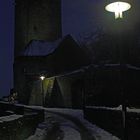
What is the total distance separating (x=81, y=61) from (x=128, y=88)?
1007 inches

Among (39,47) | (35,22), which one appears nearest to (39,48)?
(39,47)

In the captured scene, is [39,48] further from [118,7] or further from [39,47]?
[118,7]

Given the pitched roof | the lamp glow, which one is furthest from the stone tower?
Answer: the lamp glow

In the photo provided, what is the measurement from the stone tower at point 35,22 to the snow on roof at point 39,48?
7.96ft

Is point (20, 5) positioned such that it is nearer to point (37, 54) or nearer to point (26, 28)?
point (26, 28)

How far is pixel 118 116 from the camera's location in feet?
50.5

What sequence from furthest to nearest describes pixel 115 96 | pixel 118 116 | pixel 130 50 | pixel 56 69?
→ 1. pixel 56 69
2. pixel 130 50
3. pixel 115 96
4. pixel 118 116

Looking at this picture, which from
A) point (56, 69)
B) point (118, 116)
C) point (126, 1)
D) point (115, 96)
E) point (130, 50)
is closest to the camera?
point (126, 1)

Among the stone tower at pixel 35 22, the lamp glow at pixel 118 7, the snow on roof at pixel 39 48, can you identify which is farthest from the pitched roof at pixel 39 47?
the lamp glow at pixel 118 7

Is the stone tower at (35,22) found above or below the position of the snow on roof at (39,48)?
above

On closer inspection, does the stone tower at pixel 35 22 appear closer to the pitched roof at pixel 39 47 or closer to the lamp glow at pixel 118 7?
the pitched roof at pixel 39 47

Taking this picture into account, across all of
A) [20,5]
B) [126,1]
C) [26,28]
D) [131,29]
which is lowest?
[126,1]

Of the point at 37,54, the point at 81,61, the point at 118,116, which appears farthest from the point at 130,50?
the point at 118,116

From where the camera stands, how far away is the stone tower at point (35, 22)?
66.1m
